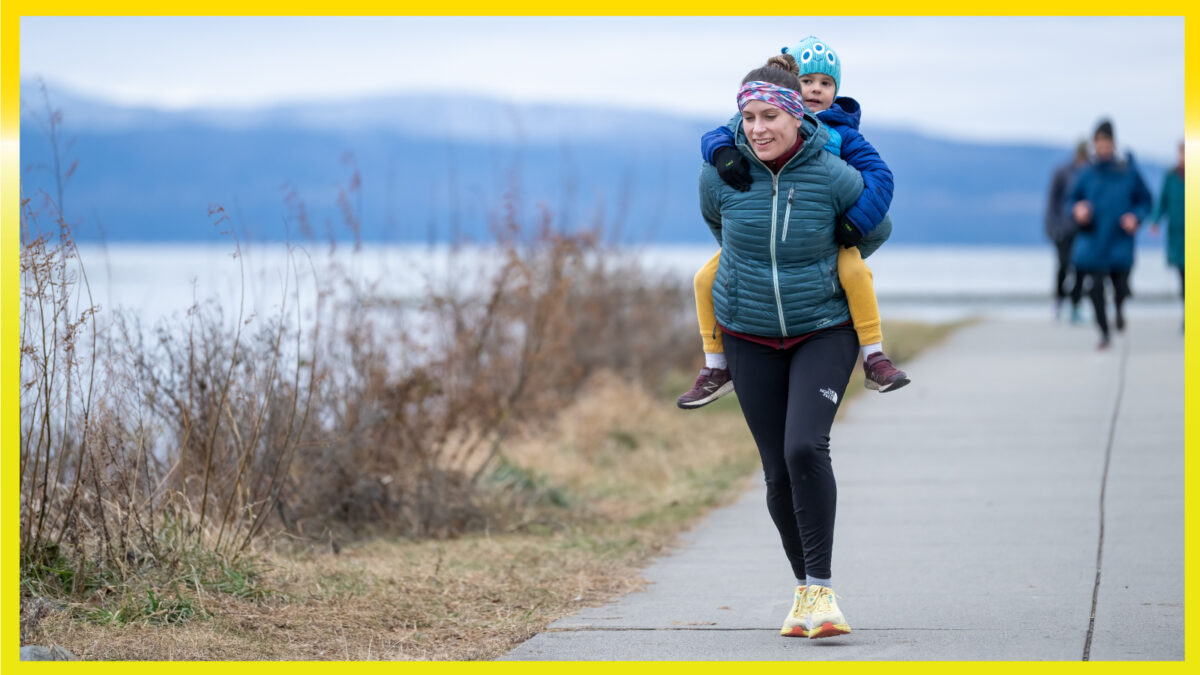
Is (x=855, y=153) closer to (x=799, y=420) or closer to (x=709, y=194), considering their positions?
(x=709, y=194)

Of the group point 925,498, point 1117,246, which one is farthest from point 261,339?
point 1117,246

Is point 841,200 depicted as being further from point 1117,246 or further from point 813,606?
point 1117,246

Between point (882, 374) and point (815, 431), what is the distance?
0.30 meters

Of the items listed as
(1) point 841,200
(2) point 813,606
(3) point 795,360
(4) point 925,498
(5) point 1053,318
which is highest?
(1) point 841,200

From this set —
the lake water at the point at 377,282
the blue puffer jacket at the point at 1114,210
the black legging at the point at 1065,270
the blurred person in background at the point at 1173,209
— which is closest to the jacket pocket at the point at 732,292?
the lake water at the point at 377,282

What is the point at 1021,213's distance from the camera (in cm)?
14700

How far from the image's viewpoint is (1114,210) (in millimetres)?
13523

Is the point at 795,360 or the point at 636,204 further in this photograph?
the point at 636,204

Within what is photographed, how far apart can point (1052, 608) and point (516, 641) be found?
1.95 m

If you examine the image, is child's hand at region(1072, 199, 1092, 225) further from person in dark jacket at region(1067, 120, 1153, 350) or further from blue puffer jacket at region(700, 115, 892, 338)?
blue puffer jacket at region(700, 115, 892, 338)

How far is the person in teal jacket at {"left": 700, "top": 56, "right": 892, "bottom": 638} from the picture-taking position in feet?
15.3

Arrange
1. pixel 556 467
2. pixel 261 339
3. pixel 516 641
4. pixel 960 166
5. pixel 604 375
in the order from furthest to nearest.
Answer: pixel 960 166 < pixel 604 375 < pixel 556 467 < pixel 261 339 < pixel 516 641

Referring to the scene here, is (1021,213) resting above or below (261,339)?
below

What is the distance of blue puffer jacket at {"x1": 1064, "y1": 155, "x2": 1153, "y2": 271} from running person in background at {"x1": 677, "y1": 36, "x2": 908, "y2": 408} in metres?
9.32
